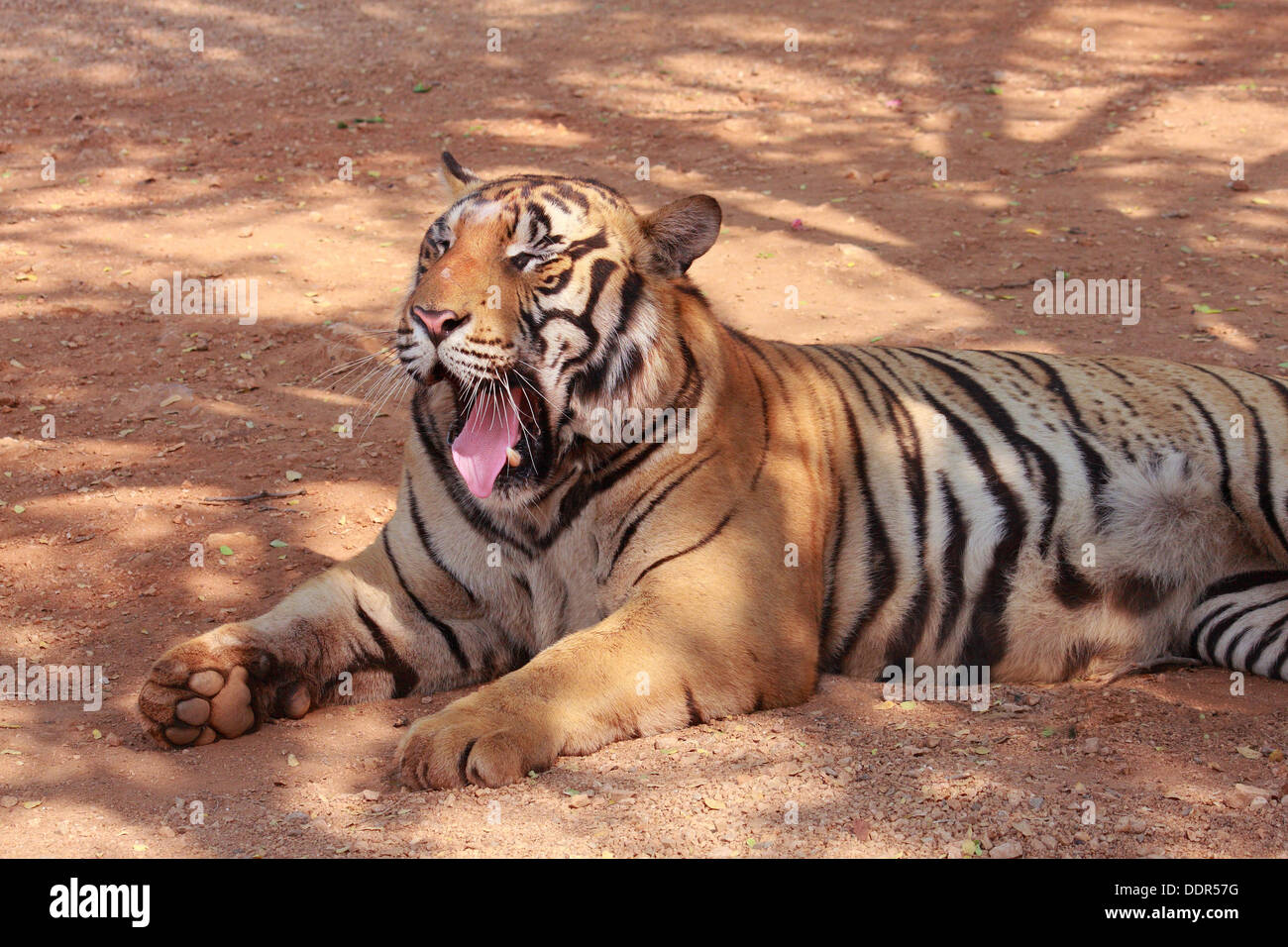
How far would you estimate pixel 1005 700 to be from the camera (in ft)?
11.7

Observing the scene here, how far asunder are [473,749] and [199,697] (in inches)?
30.7

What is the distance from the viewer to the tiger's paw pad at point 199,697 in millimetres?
3178

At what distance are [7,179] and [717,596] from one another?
265 inches

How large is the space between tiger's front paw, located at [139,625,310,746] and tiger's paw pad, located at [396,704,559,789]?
0.53 meters

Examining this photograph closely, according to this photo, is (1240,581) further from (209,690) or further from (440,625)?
(209,690)

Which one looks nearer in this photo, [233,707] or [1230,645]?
[233,707]

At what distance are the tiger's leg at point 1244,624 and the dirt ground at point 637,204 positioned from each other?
0.07 metres

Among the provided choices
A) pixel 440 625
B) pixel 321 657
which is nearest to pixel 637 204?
pixel 440 625

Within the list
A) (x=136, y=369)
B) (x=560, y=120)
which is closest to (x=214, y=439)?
(x=136, y=369)

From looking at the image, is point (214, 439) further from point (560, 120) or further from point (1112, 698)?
point (560, 120)

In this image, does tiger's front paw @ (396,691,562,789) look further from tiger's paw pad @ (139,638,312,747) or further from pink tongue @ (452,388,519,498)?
pink tongue @ (452,388,519,498)

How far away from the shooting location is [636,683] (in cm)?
315

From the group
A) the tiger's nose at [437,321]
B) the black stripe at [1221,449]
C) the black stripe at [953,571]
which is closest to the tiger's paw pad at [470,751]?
the tiger's nose at [437,321]

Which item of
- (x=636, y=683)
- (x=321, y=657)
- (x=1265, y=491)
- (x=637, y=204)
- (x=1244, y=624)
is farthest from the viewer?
(x=637, y=204)
